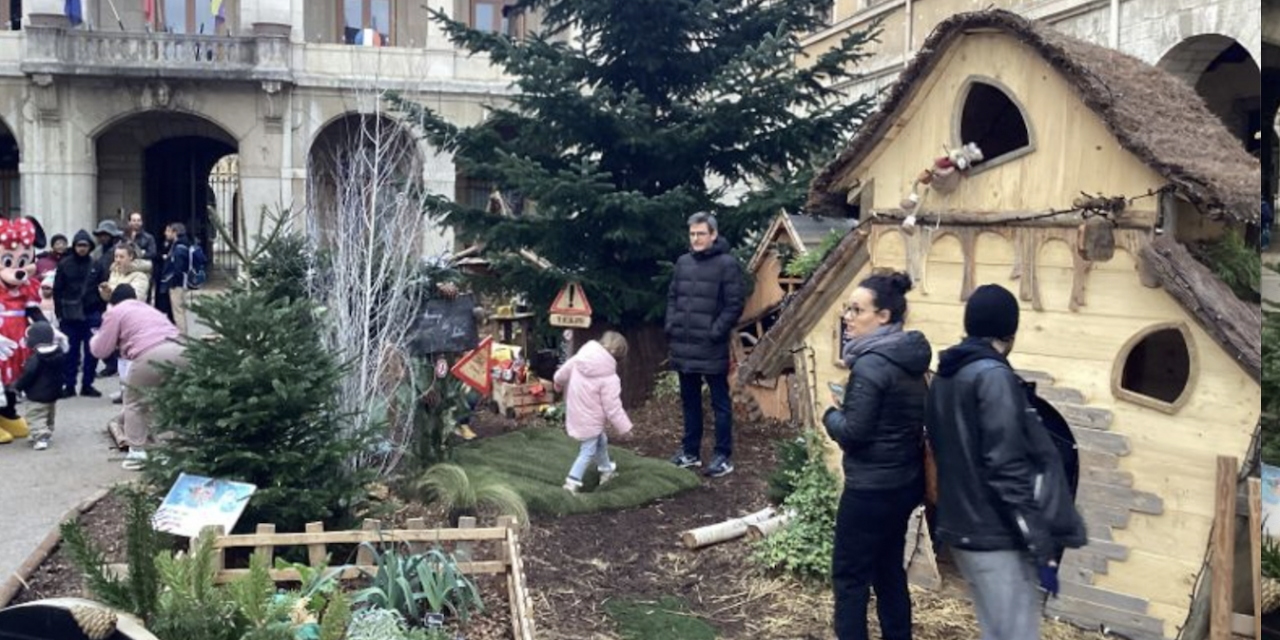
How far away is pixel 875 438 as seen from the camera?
4.64 m

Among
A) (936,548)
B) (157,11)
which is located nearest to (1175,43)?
(936,548)

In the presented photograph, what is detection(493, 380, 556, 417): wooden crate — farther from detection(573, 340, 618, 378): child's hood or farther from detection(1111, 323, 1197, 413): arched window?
detection(1111, 323, 1197, 413): arched window

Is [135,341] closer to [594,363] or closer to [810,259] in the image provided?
[594,363]

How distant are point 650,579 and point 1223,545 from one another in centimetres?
303

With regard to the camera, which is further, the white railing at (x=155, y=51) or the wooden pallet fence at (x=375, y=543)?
the white railing at (x=155, y=51)

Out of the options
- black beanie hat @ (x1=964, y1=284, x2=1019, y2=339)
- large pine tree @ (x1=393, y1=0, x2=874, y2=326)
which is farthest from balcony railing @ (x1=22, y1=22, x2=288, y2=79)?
black beanie hat @ (x1=964, y1=284, x2=1019, y2=339)

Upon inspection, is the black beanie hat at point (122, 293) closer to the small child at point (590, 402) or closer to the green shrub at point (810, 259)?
the small child at point (590, 402)

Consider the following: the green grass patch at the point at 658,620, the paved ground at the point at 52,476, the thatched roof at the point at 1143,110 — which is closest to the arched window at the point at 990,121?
the thatched roof at the point at 1143,110

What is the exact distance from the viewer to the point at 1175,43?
12156mm

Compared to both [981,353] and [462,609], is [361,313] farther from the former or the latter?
[981,353]

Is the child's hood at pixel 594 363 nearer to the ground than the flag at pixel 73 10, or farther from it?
nearer to the ground

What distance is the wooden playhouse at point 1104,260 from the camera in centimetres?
494

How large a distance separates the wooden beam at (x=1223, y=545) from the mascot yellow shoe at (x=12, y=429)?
894 centimetres

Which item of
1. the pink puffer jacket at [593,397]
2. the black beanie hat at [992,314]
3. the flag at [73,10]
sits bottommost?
the pink puffer jacket at [593,397]
